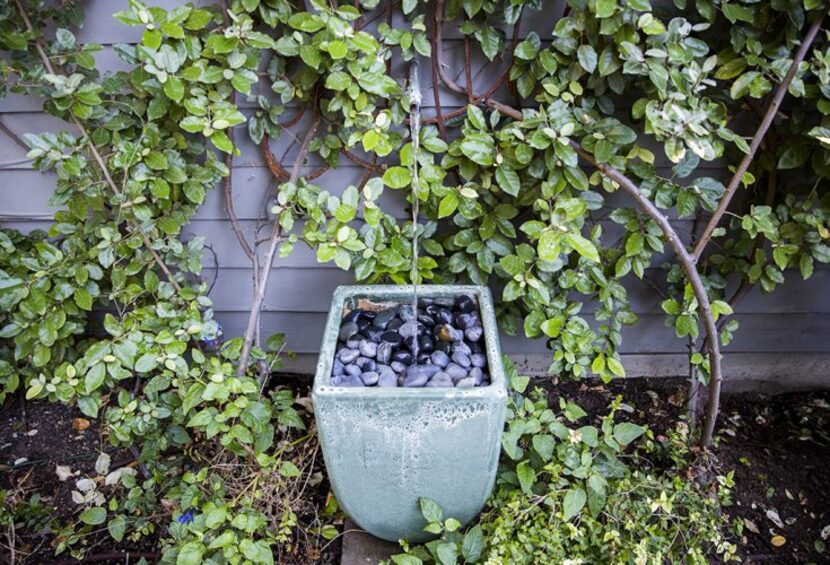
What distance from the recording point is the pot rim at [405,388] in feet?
4.14

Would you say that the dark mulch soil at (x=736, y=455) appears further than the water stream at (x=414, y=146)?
Yes

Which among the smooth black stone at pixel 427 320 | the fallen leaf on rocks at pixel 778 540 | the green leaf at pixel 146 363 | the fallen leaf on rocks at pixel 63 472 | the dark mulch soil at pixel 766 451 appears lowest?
the fallen leaf on rocks at pixel 63 472

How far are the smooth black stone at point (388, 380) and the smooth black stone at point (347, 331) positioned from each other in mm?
167

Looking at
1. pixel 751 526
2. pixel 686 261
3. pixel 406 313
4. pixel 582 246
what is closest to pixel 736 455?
pixel 751 526

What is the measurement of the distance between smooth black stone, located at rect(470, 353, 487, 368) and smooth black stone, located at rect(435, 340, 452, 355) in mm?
64

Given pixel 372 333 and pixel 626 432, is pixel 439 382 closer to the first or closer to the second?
pixel 372 333

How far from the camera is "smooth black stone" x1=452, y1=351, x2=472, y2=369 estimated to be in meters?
1.41

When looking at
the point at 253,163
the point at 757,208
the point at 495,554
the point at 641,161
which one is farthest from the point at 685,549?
the point at 253,163

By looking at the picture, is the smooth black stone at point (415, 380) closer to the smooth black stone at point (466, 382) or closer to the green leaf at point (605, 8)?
the smooth black stone at point (466, 382)

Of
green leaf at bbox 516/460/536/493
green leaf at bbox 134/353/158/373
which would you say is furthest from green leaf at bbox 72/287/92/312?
green leaf at bbox 516/460/536/493

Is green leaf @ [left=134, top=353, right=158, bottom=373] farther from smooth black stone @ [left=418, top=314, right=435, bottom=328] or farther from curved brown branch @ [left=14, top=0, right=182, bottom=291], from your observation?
smooth black stone @ [left=418, top=314, right=435, bottom=328]

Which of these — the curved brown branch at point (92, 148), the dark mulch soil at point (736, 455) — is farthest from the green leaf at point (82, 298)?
the dark mulch soil at point (736, 455)

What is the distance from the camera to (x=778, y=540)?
5.54ft

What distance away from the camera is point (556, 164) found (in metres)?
1.64
